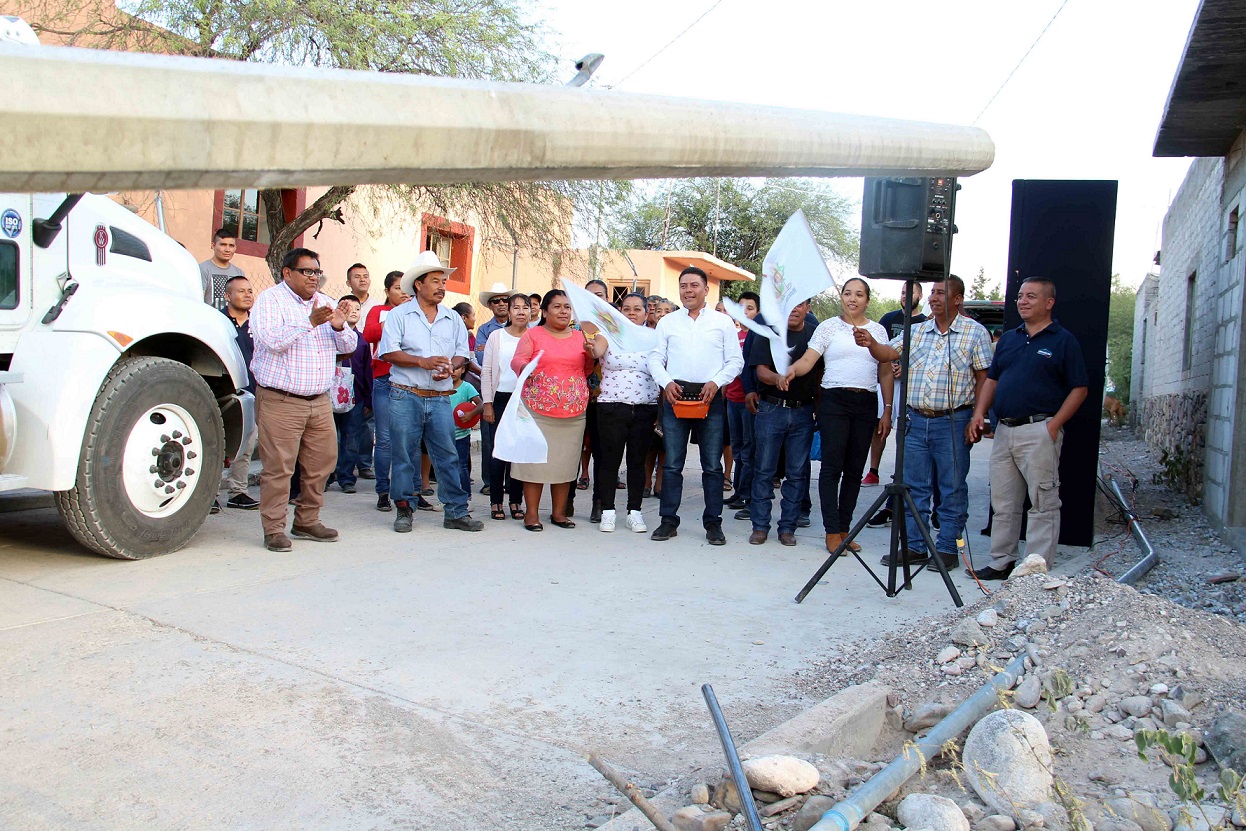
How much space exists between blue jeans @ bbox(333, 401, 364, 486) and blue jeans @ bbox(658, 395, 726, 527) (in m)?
3.21

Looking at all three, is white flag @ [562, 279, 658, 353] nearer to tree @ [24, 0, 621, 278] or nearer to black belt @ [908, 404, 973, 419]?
black belt @ [908, 404, 973, 419]

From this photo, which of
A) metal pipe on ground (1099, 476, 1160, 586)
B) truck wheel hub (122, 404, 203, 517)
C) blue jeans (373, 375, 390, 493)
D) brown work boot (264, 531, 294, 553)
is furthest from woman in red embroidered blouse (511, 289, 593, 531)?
metal pipe on ground (1099, 476, 1160, 586)

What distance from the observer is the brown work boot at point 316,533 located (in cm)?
691

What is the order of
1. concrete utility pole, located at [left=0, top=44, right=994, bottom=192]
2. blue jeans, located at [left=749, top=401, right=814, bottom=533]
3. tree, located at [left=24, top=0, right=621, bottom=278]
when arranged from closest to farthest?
concrete utility pole, located at [left=0, top=44, right=994, bottom=192] → blue jeans, located at [left=749, top=401, right=814, bottom=533] → tree, located at [left=24, top=0, right=621, bottom=278]

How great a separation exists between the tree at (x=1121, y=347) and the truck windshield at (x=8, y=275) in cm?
2349

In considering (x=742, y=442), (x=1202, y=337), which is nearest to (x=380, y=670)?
(x=742, y=442)

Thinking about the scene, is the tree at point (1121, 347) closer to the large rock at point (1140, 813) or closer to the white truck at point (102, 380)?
the white truck at point (102, 380)

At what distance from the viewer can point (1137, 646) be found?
4043 mm

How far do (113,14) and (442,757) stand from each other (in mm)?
12895

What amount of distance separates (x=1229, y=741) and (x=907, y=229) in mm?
3427

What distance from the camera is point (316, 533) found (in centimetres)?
692

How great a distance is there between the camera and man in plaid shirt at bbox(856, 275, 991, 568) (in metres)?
6.88

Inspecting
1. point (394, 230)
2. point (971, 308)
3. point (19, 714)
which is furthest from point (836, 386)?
point (394, 230)

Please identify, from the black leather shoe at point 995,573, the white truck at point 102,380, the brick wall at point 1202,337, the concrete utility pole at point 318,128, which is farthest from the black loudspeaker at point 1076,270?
the concrete utility pole at point 318,128
